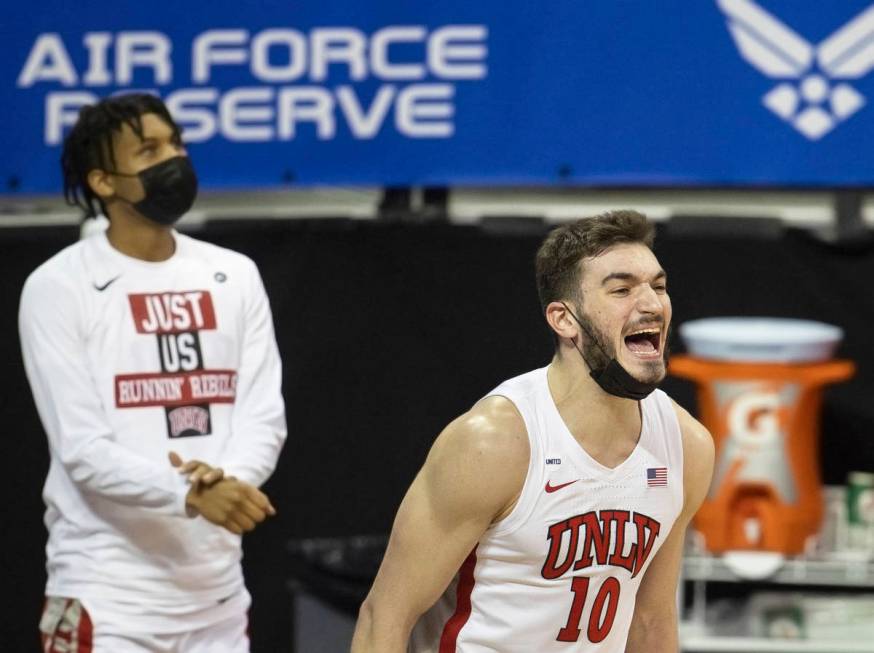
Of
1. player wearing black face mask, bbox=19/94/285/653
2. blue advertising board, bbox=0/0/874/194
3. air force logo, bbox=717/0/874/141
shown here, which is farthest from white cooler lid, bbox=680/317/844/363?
player wearing black face mask, bbox=19/94/285/653

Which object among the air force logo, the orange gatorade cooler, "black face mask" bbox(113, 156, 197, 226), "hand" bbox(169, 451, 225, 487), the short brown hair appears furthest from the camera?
the air force logo

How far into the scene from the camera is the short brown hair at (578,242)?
3010 millimetres

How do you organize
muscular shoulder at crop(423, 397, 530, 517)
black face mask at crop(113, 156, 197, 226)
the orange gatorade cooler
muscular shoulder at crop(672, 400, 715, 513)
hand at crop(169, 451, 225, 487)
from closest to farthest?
muscular shoulder at crop(423, 397, 530, 517) → muscular shoulder at crop(672, 400, 715, 513) → hand at crop(169, 451, 225, 487) → black face mask at crop(113, 156, 197, 226) → the orange gatorade cooler

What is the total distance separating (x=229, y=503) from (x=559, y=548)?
935mm

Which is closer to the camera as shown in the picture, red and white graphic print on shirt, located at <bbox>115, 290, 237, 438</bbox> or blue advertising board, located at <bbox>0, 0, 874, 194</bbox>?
red and white graphic print on shirt, located at <bbox>115, 290, 237, 438</bbox>

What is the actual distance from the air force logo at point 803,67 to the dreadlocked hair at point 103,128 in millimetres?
1863

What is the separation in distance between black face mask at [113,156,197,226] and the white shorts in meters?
0.93

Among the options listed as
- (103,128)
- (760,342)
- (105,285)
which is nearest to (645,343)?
(105,285)


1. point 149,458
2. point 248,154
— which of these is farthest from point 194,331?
point 248,154

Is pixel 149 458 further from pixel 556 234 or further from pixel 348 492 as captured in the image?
pixel 348 492

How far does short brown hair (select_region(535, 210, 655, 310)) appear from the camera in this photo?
9.87ft

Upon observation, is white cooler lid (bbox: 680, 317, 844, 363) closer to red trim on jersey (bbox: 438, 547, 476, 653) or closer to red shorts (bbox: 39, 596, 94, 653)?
red trim on jersey (bbox: 438, 547, 476, 653)

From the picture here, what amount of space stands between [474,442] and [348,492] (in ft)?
7.69

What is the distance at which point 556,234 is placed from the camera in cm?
307
